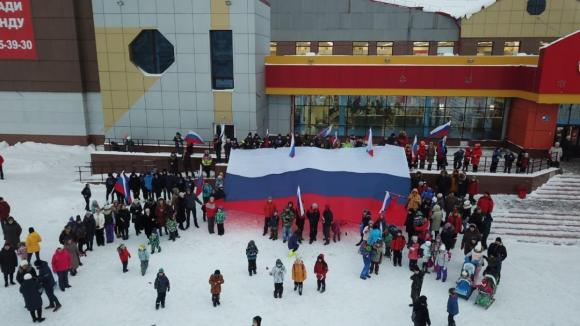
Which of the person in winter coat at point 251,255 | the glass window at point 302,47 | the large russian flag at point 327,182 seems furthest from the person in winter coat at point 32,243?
the glass window at point 302,47

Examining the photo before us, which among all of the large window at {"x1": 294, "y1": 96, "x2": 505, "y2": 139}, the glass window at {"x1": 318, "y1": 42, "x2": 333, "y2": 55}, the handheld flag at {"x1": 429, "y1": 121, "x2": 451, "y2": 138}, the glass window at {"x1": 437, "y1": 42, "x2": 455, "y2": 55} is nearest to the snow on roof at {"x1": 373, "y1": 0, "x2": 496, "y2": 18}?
the glass window at {"x1": 437, "y1": 42, "x2": 455, "y2": 55}

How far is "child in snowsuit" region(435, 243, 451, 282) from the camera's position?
12695 mm

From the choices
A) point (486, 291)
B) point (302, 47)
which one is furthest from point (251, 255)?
point (302, 47)

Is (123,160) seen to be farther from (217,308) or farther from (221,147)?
(217,308)

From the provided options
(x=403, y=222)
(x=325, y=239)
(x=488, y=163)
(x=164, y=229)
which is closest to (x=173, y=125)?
(x=164, y=229)

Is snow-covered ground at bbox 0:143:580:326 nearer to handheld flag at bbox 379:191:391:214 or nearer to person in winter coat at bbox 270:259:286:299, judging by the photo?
person in winter coat at bbox 270:259:286:299

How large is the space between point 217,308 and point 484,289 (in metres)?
7.37

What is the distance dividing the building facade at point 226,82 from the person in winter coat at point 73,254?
11610 millimetres

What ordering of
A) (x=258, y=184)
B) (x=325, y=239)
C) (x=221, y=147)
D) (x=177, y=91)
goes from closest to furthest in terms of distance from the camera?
(x=325, y=239) < (x=258, y=184) < (x=221, y=147) < (x=177, y=91)

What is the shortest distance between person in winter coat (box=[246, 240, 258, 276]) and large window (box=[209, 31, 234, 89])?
1220cm

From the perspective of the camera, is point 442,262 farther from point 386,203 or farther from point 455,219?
point 386,203

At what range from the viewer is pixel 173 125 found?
23.5 m

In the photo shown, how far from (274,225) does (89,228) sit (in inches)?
247

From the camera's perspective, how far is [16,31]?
2620 cm
